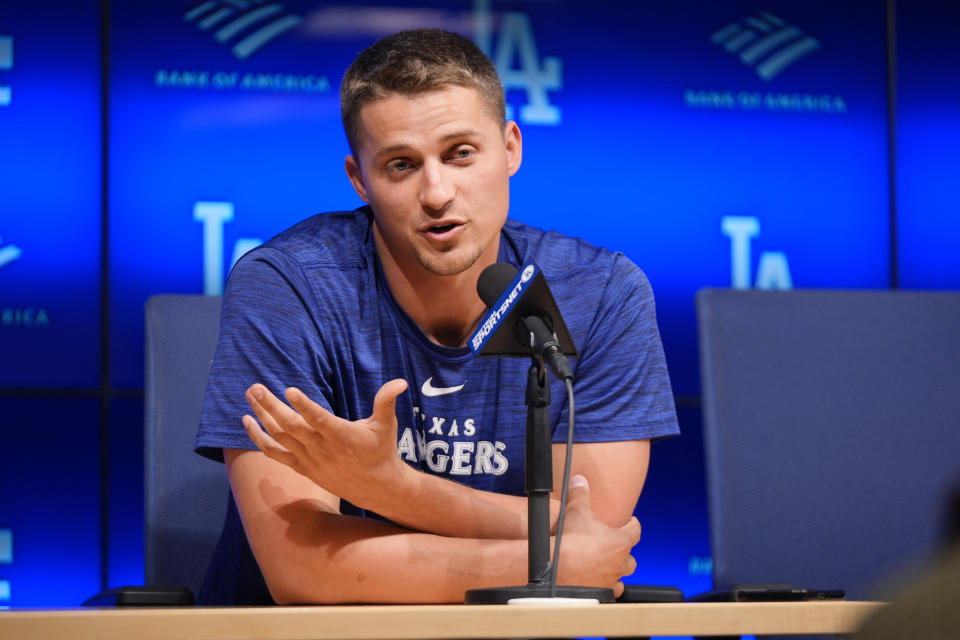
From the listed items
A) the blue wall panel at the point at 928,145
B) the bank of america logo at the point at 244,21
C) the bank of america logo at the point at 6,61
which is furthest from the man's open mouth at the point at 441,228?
the blue wall panel at the point at 928,145

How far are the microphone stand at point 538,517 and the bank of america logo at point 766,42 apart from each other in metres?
A: 2.36

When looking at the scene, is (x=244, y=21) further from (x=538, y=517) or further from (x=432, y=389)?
(x=538, y=517)

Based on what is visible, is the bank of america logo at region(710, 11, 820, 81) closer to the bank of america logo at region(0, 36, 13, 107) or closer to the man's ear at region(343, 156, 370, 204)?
the man's ear at region(343, 156, 370, 204)

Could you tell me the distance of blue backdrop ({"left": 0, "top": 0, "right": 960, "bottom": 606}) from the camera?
2.93 m

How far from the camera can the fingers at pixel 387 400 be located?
1205 millimetres

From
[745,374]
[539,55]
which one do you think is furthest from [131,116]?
[745,374]

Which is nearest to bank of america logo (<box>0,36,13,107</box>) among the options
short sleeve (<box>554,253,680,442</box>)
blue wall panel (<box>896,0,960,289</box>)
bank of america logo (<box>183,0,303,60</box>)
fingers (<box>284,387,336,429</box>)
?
bank of america logo (<box>183,0,303,60</box>)

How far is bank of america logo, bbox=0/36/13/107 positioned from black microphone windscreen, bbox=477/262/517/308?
85.3 inches

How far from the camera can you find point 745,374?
207 centimetres

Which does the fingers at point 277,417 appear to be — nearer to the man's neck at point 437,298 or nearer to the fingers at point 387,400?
the fingers at point 387,400

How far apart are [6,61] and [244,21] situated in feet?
2.12

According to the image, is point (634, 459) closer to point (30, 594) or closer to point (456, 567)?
point (456, 567)

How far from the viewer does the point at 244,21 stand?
3.08 metres

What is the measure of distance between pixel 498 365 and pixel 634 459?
27cm
